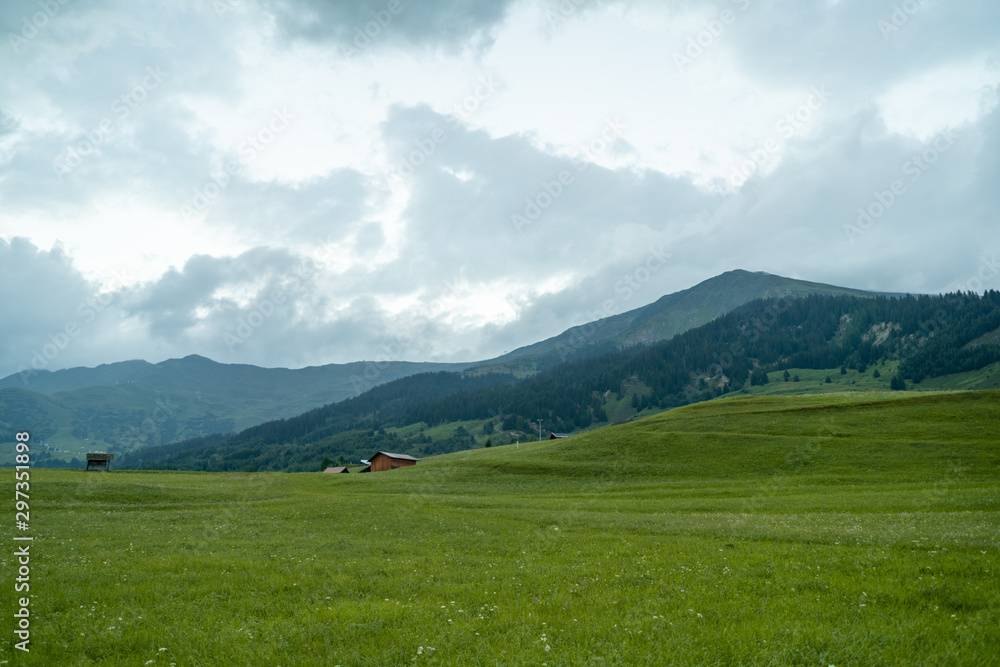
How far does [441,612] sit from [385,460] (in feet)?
413

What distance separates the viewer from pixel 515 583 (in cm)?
1622

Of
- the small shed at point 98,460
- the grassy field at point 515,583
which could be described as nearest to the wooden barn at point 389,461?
the small shed at point 98,460

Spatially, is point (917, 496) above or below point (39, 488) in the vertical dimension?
below

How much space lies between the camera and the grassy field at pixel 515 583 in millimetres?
10750

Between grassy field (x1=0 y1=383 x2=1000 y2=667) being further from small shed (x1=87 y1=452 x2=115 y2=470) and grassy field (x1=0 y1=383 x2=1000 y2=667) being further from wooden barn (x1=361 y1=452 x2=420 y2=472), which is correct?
wooden barn (x1=361 y1=452 x2=420 y2=472)

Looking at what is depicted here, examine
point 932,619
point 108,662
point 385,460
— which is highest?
point 108,662

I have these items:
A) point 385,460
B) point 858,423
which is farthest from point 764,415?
point 385,460

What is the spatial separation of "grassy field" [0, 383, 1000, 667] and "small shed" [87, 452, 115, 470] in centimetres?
4383

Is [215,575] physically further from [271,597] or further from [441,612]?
[441,612]

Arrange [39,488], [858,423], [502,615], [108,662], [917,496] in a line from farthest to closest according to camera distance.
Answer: [858,423] → [39,488] → [917,496] → [502,615] → [108,662]

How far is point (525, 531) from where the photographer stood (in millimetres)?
Answer: 29969

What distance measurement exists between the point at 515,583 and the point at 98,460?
9745 centimetres

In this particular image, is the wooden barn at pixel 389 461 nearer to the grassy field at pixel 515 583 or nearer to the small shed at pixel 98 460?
the small shed at pixel 98 460

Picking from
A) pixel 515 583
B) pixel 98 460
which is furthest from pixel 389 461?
pixel 515 583
